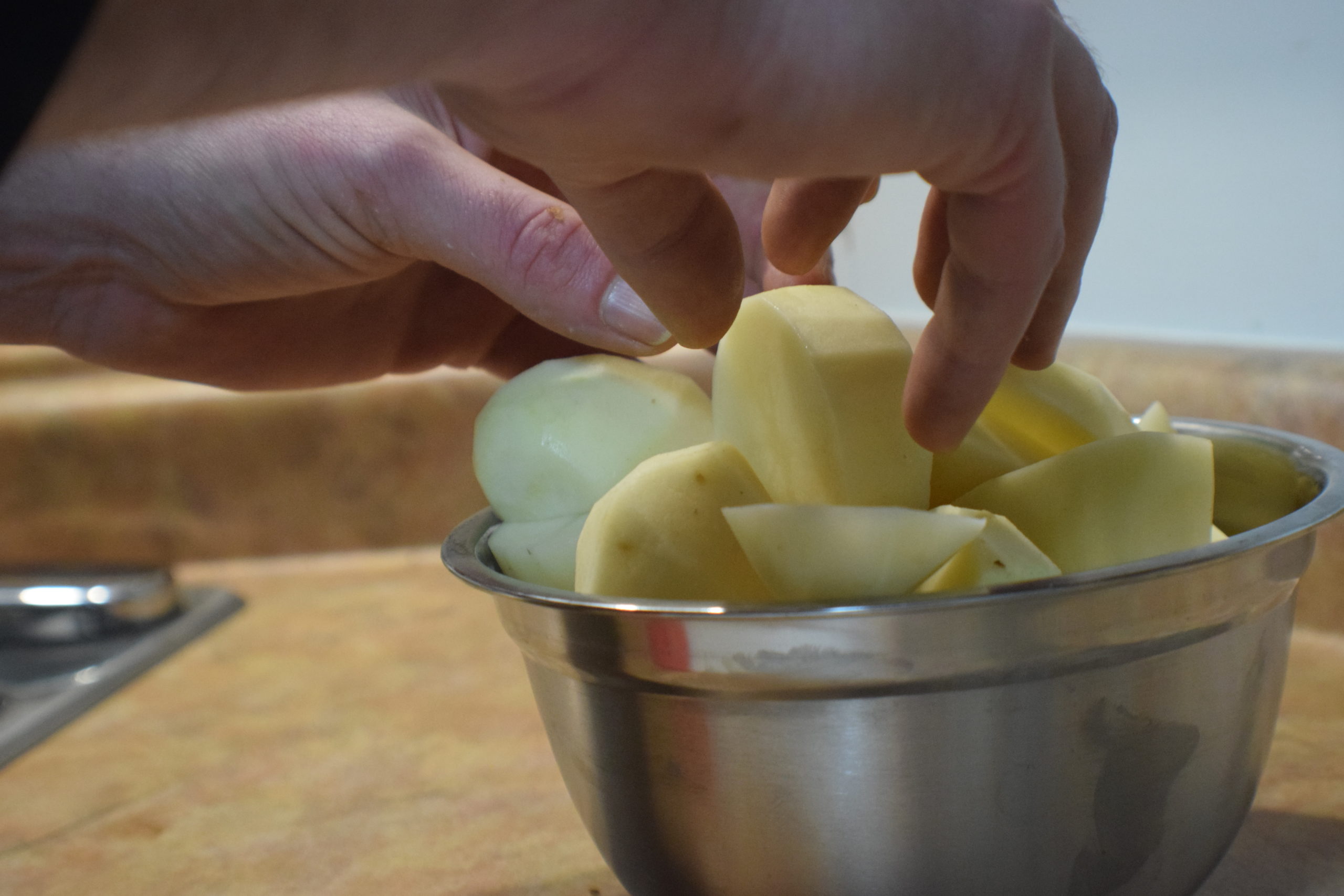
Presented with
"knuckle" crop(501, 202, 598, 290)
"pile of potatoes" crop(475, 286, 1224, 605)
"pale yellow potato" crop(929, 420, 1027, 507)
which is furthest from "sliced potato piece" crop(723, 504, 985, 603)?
"knuckle" crop(501, 202, 598, 290)

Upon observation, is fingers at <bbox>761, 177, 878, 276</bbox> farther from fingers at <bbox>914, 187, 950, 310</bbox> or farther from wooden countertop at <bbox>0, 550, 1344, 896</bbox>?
wooden countertop at <bbox>0, 550, 1344, 896</bbox>

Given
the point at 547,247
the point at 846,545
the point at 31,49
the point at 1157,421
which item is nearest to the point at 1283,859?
the point at 1157,421

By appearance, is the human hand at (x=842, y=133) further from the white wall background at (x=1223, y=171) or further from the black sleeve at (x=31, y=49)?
the white wall background at (x=1223, y=171)

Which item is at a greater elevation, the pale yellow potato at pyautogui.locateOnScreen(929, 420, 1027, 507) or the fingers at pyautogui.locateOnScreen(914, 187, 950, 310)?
the fingers at pyautogui.locateOnScreen(914, 187, 950, 310)

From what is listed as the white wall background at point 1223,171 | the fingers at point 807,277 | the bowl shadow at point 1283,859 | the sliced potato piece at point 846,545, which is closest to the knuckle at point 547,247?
the fingers at point 807,277

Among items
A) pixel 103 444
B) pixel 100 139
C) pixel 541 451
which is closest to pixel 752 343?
pixel 541 451
